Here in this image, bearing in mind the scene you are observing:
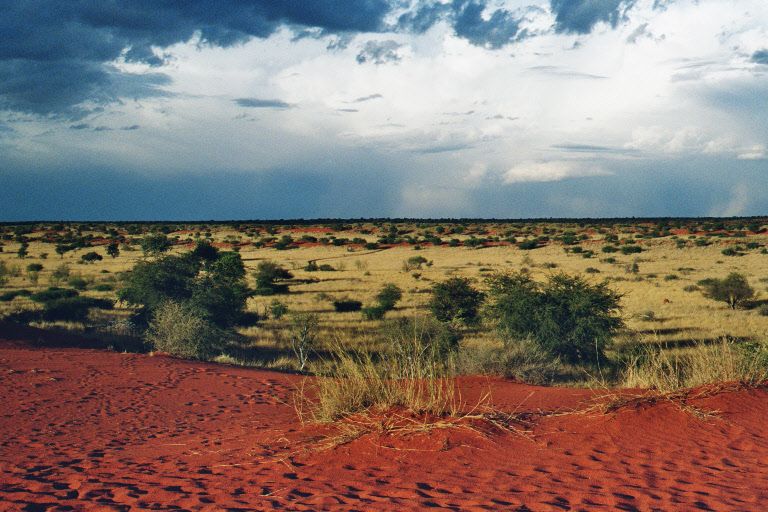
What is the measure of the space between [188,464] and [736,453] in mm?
6741

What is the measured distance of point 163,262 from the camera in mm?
27078

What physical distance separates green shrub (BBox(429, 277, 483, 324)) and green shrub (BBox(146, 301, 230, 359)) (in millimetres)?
9252

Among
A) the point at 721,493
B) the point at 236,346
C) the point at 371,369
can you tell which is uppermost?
the point at 371,369

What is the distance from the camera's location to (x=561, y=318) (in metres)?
21.3

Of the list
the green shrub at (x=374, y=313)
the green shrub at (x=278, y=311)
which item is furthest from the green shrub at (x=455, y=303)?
the green shrub at (x=278, y=311)

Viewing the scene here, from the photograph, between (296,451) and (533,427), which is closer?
(296,451)

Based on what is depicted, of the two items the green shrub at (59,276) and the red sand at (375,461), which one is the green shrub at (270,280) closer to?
the green shrub at (59,276)

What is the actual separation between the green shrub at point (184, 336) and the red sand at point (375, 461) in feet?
26.2

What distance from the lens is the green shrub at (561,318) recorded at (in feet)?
67.3

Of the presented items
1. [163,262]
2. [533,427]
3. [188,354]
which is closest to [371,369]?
[533,427]

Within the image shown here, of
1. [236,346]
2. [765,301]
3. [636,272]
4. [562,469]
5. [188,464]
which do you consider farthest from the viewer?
[636,272]

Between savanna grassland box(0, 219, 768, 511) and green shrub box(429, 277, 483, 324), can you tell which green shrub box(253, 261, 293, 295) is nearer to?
savanna grassland box(0, 219, 768, 511)

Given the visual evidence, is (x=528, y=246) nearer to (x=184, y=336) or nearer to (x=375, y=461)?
(x=184, y=336)

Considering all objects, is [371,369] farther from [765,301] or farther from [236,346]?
[765,301]
